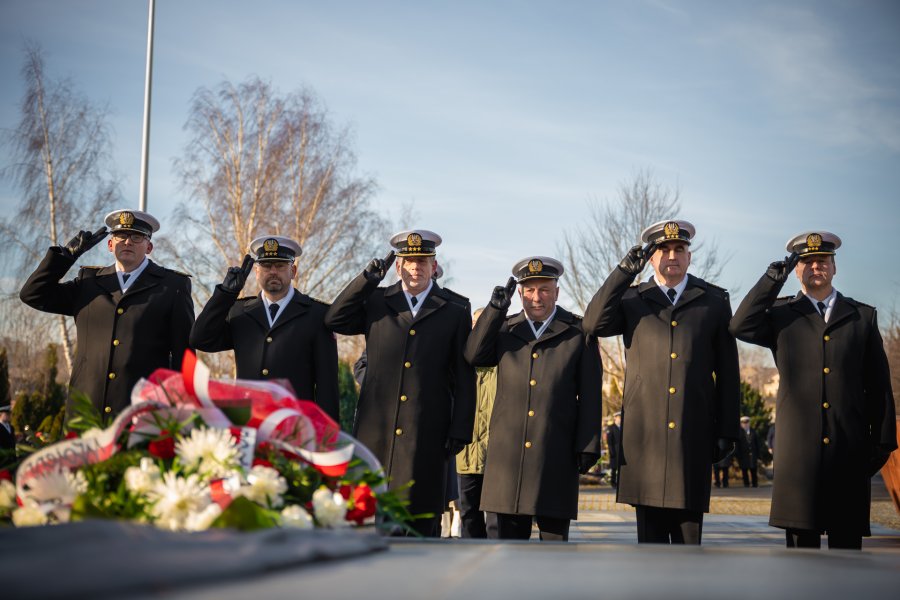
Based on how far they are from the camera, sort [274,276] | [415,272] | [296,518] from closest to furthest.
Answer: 1. [296,518]
2. [415,272]
3. [274,276]

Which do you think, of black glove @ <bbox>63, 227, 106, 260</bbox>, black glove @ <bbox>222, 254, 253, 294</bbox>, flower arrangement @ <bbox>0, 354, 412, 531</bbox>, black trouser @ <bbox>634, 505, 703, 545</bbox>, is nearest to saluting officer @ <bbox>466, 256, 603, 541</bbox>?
black trouser @ <bbox>634, 505, 703, 545</bbox>

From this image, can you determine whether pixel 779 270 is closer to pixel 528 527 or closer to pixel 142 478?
pixel 528 527

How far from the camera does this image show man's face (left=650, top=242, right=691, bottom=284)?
5801 millimetres

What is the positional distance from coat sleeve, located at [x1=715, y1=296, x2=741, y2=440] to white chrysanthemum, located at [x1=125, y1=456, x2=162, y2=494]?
13.5ft

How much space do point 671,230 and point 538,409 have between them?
1.46 meters

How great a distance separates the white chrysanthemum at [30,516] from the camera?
1956 millimetres

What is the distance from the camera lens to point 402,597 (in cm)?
113

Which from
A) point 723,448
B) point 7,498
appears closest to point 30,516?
point 7,498

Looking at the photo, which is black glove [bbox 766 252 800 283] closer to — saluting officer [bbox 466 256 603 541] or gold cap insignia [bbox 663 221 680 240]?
gold cap insignia [bbox 663 221 680 240]

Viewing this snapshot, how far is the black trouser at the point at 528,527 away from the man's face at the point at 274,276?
7.30 ft

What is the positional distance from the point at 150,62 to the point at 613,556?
75.2ft

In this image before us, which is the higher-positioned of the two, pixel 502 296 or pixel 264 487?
pixel 502 296

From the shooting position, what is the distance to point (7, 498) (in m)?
2.12

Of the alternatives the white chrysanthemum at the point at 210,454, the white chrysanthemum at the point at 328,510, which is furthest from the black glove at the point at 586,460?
the white chrysanthemum at the point at 210,454
